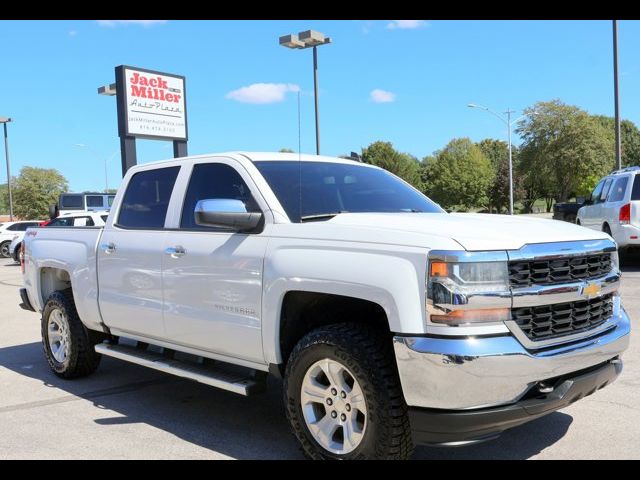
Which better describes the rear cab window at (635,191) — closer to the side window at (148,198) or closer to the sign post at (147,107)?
the side window at (148,198)

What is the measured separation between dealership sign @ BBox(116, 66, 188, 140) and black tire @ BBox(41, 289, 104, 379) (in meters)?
13.0

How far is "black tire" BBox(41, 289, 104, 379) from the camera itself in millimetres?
5711

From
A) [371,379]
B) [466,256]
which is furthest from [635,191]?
[371,379]

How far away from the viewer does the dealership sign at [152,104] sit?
17.8 meters

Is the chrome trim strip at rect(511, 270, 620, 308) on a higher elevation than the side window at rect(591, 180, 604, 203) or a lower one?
lower

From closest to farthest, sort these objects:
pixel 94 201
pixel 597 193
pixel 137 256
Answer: pixel 137 256 < pixel 597 193 < pixel 94 201

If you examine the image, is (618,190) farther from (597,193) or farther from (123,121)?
(123,121)

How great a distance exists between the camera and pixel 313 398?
11.6ft

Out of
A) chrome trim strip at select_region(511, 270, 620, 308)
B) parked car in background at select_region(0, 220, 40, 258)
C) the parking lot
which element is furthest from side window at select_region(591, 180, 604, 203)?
parked car in background at select_region(0, 220, 40, 258)

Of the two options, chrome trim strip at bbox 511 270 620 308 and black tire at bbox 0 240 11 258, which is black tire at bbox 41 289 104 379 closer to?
chrome trim strip at bbox 511 270 620 308

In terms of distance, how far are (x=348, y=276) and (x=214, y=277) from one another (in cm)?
114

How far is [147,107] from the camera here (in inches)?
729

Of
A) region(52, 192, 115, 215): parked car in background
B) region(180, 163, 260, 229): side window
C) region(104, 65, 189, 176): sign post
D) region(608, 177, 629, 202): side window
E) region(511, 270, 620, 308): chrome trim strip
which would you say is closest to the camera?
region(511, 270, 620, 308): chrome trim strip

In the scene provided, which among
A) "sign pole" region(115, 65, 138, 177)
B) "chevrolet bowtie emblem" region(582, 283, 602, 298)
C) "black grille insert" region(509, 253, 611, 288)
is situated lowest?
"chevrolet bowtie emblem" region(582, 283, 602, 298)
